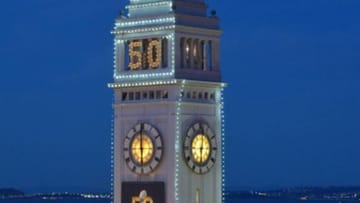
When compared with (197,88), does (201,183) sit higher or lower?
lower

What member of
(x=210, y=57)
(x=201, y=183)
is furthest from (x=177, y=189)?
(x=210, y=57)

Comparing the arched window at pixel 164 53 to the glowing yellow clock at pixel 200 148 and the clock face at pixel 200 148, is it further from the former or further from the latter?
the glowing yellow clock at pixel 200 148

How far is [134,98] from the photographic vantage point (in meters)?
39.9

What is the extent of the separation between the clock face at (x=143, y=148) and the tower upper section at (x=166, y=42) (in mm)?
1404

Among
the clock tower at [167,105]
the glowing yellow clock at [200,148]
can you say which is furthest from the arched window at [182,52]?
the glowing yellow clock at [200,148]

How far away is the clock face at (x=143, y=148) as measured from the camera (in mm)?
39312

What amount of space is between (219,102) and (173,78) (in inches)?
83.6

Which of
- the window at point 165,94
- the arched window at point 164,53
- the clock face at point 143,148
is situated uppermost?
the arched window at point 164,53

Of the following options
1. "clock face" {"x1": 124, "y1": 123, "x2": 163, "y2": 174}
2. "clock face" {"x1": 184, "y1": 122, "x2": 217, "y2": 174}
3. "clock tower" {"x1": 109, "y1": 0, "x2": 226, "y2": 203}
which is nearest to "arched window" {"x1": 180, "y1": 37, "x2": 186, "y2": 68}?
"clock tower" {"x1": 109, "y1": 0, "x2": 226, "y2": 203}

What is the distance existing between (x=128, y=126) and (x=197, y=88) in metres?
2.20

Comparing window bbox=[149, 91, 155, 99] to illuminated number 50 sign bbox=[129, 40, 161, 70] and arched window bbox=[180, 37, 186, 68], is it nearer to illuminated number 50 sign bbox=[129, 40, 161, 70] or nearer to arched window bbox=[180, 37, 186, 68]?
illuminated number 50 sign bbox=[129, 40, 161, 70]

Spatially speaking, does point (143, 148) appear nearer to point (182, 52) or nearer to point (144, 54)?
point (144, 54)

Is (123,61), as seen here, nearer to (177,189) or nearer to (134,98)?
(134,98)

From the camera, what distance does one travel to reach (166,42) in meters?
39.1
